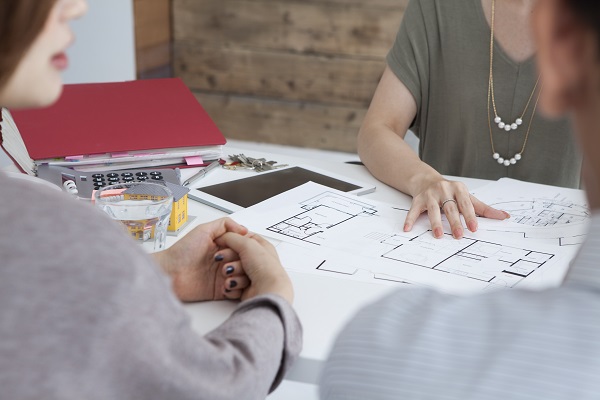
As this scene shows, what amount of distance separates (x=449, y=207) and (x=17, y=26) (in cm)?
82

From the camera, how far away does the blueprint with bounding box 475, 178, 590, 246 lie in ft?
4.20

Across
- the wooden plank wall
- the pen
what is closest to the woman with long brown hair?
the pen

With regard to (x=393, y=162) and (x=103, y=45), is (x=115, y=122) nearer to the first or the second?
(x=393, y=162)

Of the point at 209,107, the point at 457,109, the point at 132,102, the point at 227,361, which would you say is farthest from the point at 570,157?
the point at 209,107

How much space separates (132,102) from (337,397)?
1158 mm

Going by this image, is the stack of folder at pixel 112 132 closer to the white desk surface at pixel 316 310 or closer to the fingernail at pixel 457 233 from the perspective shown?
the white desk surface at pixel 316 310

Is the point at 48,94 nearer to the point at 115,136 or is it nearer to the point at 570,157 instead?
the point at 115,136

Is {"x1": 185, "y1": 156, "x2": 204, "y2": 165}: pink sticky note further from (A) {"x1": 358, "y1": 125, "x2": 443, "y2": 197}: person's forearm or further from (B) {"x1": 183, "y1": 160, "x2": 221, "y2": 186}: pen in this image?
(A) {"x1": 358, "y1": 125, "x2": 443, "y2": 197}: person's forearm

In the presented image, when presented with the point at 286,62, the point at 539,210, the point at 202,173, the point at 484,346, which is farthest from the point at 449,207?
the point at 286,62

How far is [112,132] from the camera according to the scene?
1547 mm

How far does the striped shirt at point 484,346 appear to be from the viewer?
0.53 meters

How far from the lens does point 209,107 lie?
372cm

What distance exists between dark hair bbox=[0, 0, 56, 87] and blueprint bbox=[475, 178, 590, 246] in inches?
32.1

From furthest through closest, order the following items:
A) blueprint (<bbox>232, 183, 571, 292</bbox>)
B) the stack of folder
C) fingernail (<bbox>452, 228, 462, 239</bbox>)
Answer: the stack of folder, fingernail (<bbox>452, 228, 462, 239</bbox>), blueprint (<bbox>232, 183, 571, 292</bbox>)
